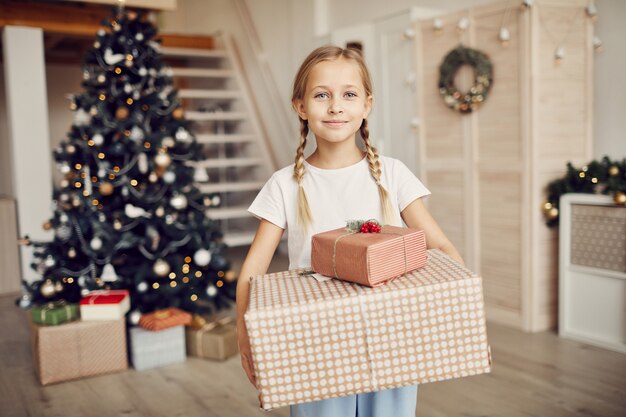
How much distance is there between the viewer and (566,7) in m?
3.43

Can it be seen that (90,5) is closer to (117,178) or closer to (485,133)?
(117,178)

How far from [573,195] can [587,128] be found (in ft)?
1.52

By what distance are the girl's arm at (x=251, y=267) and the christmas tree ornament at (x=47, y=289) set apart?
2504 millimetres

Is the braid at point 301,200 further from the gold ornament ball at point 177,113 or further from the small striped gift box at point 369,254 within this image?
the gold ornament ball at point 177,113

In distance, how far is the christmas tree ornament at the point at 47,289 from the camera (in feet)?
11.1

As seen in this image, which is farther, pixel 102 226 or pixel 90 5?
pixel 90 5

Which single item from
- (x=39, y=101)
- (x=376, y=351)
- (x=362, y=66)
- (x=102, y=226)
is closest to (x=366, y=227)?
(x=376, y=351)

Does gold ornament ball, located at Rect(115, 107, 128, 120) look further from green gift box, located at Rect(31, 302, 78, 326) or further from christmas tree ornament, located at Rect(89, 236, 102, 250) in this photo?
green gift box, located at Rect(31, 302, 78, 326)

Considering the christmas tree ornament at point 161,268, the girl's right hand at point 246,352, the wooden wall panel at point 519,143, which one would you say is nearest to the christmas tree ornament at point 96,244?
the christmas tree ornament at point 161,268

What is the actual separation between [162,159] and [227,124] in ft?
11.4

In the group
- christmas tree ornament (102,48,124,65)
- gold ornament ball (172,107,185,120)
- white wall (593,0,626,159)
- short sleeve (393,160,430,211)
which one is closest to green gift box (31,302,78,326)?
gold ornament ball (172,107,185,120)

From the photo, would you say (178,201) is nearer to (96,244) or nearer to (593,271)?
(96,244)

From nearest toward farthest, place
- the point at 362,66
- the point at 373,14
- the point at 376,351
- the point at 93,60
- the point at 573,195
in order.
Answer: the point at 376,351
the point at 362,66
the point at 573,195
the point at 93,60
the point at 373,14

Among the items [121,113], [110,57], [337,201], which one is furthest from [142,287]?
[337,201]
